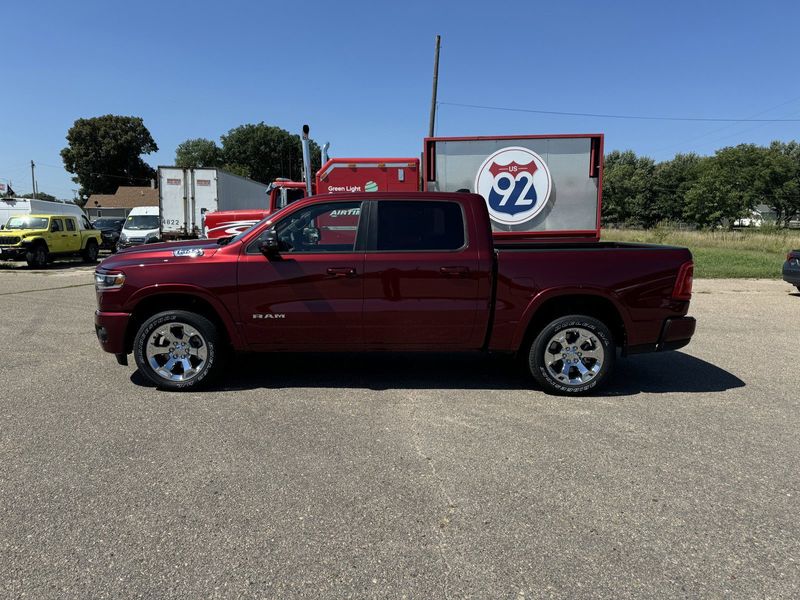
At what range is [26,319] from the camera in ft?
29.0

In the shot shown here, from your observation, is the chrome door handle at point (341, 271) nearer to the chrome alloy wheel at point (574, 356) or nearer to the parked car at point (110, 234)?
the chrome alloy wheel at point (574, 356)

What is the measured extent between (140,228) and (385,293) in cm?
2100

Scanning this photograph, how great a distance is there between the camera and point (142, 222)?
23.2 m

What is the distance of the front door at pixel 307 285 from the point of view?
492cm

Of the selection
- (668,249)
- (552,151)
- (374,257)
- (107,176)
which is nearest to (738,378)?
(668,249)

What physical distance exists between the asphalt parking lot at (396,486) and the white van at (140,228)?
17.4 meters

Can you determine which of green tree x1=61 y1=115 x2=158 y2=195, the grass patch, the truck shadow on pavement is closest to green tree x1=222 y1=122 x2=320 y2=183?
green tree x1=61 y1=115 x2=158 y2=195

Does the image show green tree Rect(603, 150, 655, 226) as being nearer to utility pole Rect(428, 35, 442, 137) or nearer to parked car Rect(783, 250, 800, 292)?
utility pole Rect(428, 35, 442, 137)

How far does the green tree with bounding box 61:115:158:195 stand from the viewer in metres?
70.6

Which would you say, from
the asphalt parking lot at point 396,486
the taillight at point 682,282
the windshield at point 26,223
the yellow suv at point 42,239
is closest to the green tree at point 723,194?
the yellow suv at point 42,239

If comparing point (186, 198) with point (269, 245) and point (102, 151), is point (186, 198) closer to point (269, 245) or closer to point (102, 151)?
point (269, 245)

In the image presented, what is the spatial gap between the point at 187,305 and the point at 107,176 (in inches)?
3043

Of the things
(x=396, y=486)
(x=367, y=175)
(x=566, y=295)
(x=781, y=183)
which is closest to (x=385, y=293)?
(x=566, y=295)

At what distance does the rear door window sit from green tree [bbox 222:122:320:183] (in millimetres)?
80861
